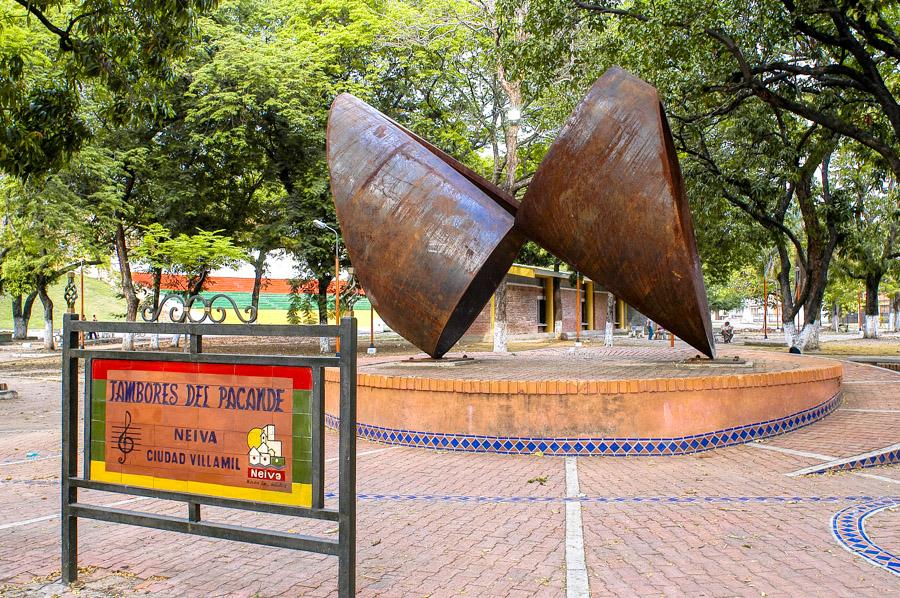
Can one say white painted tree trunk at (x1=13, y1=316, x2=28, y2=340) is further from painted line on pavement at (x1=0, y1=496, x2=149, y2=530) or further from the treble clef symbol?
the treble clef symbol

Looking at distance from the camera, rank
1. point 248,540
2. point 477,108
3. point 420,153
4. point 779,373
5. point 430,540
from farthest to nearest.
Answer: point 477,108, point 420,153, point 779,373, point 430,540, point 248,540

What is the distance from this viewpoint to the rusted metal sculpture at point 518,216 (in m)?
7.18

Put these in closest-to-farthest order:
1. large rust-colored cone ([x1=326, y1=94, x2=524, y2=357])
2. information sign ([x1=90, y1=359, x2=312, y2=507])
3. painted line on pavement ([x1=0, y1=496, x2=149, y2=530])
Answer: information sign ([x1=90, y1=359, x2=312, y2=507]), painted line on pavement ([x1=0, y1=496, x2=149, y2=530]), large rust-colored cone ([x1=326, y1=94, x2=524, y2=357])

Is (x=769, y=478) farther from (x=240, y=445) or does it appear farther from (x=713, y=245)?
(x=713, y=245)

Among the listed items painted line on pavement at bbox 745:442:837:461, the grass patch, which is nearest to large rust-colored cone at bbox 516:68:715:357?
painted line on pavement at bbox 745:442:837:461

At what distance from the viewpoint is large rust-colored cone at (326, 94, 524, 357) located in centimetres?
838

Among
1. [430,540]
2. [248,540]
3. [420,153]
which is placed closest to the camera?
[248,540]

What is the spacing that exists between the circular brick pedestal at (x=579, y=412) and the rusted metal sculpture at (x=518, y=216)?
1054 mm

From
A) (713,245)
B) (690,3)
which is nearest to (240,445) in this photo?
(690,3)

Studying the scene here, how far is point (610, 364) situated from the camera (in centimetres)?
1041

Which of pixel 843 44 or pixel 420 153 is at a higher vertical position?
pixel 843 44

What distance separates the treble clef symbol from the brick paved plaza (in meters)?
0.70

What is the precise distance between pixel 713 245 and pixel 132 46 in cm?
2293

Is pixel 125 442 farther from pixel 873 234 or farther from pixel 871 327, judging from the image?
pixel 871 327
